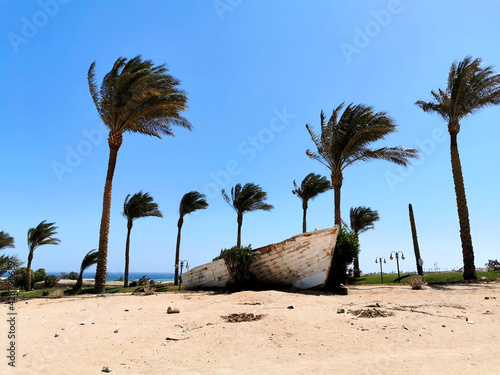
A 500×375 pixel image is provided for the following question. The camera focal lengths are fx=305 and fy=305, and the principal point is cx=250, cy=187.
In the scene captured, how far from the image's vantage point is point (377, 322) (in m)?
5.47

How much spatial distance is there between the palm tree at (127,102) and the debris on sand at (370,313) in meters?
12.0

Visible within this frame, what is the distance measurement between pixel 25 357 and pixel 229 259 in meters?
9.25

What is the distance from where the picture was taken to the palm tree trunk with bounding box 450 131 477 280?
16234 millimetres

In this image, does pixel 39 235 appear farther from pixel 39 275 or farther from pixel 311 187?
pixel 311 187

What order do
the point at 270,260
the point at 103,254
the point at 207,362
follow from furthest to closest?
1. the point at 103,254
2. the point at 270,260
3. the point at 207,362

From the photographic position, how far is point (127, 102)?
14.9 meters

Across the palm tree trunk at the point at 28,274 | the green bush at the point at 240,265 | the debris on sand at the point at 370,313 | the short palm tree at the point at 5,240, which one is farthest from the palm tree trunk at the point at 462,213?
the short palm tree at the point at 5,240

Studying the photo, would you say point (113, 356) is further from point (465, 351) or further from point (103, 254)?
point (103, 254)

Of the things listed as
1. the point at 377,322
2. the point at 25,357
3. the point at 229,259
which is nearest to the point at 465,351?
the point at 377,322

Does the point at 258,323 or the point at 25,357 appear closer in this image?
the point at 25,357

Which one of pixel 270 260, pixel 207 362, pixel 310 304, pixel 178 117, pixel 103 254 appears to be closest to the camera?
pixel 207 362

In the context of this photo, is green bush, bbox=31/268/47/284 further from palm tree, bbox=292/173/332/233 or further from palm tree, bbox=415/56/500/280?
palm tree, bbox=415/56/500/280

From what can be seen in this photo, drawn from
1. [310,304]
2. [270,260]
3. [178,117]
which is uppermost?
[178,117]

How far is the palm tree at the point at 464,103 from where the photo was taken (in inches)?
638
